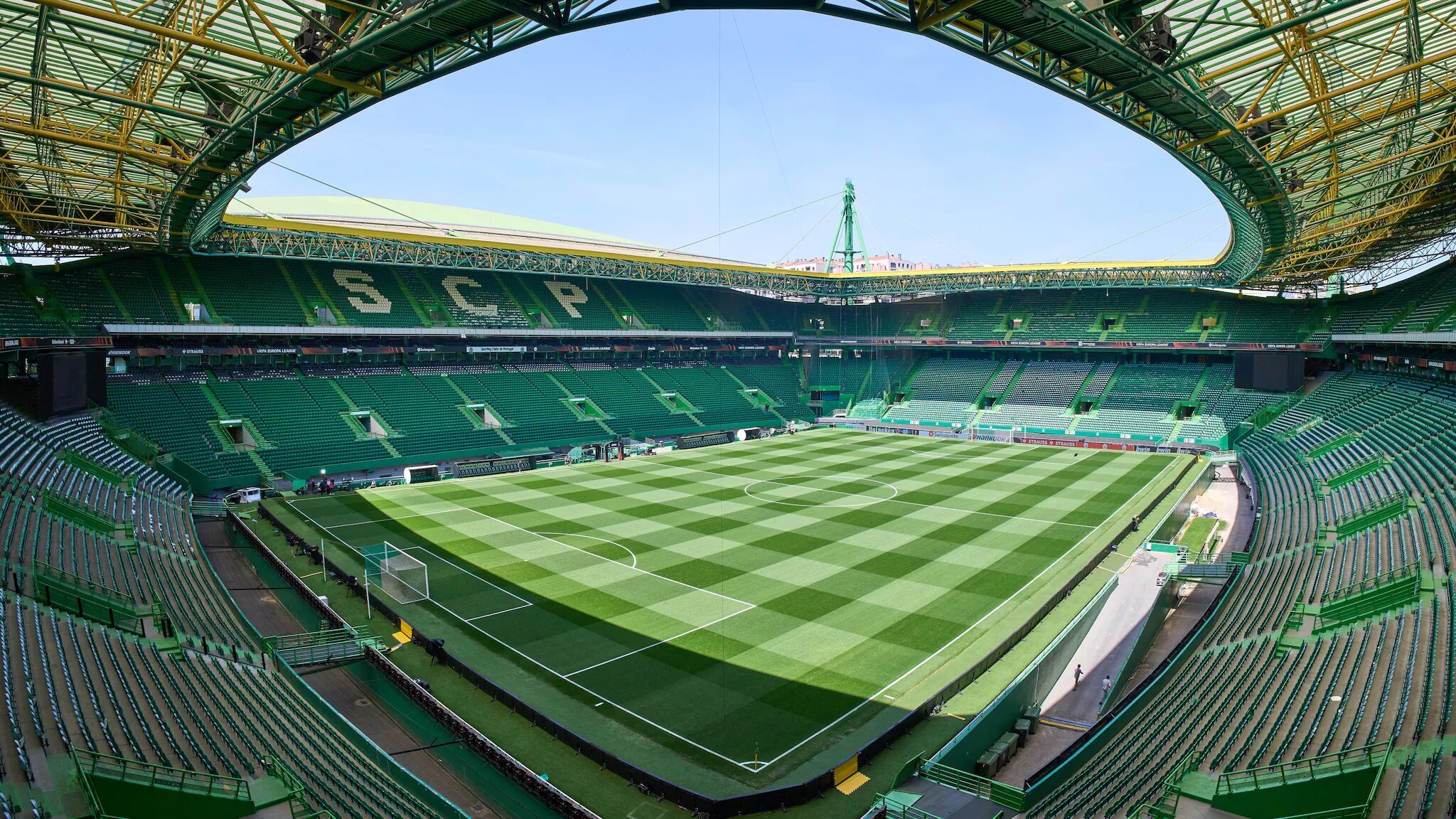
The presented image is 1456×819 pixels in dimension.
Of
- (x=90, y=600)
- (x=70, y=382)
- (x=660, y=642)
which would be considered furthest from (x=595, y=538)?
(x=70, y=382)

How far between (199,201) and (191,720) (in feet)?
68.0

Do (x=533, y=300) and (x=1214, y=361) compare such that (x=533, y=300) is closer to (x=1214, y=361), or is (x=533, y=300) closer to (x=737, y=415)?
(x=737, y=415)

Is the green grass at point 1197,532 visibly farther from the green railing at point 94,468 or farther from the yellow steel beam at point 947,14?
the green railing at point 94,468

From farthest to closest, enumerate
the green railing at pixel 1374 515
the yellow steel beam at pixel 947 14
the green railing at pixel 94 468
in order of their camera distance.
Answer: the green railing at pixel 94 468, the green railing at pixel 1374 515, the yellow steel beam at pixel 947 14

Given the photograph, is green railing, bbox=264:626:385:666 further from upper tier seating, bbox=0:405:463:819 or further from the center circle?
the center circle

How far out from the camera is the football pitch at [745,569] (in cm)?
1686

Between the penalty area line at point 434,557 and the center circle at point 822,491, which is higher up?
the center circle at point 822,491

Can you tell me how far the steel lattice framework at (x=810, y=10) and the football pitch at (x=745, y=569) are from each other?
12.6m

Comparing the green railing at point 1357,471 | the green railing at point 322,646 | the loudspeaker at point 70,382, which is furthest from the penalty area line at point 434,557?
the green railing at point 1357,471

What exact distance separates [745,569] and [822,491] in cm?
1234

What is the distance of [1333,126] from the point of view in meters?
17.0

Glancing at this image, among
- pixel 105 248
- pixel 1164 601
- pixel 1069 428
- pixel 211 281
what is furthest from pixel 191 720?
pixel 1069 428

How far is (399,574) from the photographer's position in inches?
927

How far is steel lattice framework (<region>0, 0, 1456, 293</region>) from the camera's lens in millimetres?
13000
